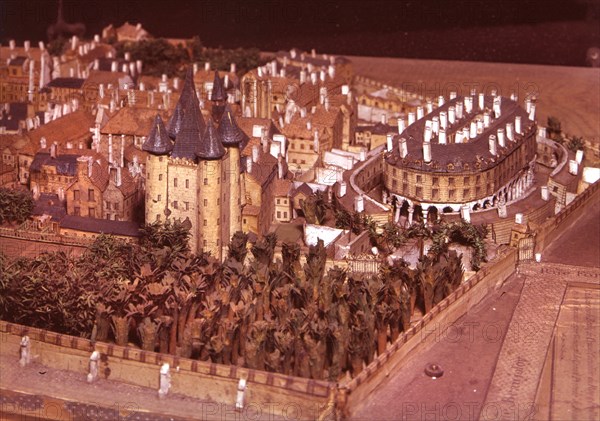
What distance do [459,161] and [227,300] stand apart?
101 feet

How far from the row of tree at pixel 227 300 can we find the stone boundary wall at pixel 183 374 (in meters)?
1.29

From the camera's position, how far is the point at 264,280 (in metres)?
93.8

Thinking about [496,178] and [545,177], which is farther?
[545,177]

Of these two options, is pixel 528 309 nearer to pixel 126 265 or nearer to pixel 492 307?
pixel 492 307

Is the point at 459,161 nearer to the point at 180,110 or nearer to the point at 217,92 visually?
the point at 217,92

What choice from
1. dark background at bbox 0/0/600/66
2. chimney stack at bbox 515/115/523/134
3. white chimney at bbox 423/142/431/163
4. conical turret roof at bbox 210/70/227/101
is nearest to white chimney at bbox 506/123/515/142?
chimney stack at bbox 515/115/523/134

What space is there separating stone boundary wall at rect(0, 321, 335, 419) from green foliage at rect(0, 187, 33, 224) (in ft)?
72.6

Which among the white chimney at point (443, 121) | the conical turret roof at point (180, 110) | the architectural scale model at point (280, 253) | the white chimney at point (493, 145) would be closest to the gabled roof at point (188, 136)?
the architectural scale model at point (280, 253)

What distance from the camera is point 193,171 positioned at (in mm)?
97875

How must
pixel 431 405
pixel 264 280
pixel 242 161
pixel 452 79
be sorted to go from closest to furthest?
pixel 431 405
pixel 264 280
pixel 242 161
pixel 452 79

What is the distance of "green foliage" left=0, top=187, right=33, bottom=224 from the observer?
11038cm

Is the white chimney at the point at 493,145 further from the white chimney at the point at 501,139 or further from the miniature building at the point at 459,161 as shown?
the white chimney at the point at 501,139

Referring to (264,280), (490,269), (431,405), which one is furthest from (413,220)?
(431,405)

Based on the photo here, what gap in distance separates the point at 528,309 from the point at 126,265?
31858 mm
